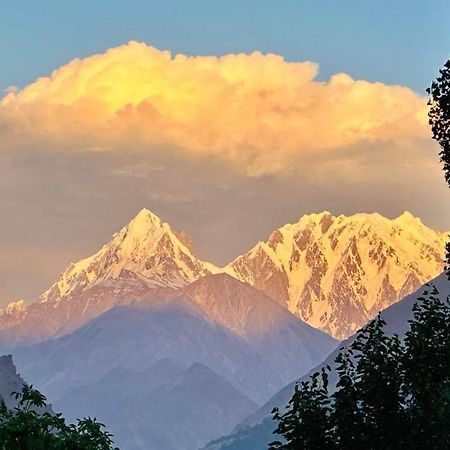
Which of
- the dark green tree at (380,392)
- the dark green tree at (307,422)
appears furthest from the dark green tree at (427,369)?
the dark green tree at (307,422)

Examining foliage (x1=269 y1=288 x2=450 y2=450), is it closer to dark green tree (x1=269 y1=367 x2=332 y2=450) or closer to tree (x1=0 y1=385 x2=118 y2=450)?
dark green tree (x1=269 y1=367 x2=332 y2=450)

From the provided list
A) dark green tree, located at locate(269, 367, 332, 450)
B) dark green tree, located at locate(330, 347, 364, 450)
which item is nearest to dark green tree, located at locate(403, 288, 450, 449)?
dark green tree, located at locate(330, 347, 364, 450)

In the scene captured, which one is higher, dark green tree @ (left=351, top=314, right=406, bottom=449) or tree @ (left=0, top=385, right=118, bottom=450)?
tree @ (left=0, top=385, right=118, bottom=450)

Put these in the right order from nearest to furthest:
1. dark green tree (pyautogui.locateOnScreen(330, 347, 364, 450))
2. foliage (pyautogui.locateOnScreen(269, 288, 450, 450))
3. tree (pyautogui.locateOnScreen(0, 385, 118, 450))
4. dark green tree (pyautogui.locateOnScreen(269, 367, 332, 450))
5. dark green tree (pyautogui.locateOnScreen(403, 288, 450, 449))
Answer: tree (pyautogui.locateOnScreen(0, 385, 118, 450)) < dark green tree (pyautogui.locateOnScreen(403, 288, 450, 449)) < foliage (pyautogui.locateOnScreen(269, 288, 450, 450)) < dark green tree (pyautogui.locateOnScreen(330, 347, 364, 450)) < dark green tree (pyautogui.locateOnScreen(269, 367, 332, 450))

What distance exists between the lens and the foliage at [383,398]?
51906mm

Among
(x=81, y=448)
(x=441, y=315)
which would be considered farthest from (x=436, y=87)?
(x=81, y=448)

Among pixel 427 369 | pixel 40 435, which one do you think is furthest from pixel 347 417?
pixel 40 435

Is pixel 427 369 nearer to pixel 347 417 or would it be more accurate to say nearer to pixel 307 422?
pixel 347 417

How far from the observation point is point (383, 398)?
173 ft

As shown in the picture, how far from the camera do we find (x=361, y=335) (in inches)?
2146

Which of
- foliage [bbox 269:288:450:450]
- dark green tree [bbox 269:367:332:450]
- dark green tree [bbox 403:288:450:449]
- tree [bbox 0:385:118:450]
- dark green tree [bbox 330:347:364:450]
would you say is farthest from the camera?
dark green tree [bbox 269:367:332:450]

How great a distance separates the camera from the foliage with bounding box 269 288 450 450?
51.9 meters

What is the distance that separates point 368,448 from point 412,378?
3.25 meters

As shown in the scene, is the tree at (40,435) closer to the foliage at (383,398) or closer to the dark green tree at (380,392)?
the foliage at (383,398)
